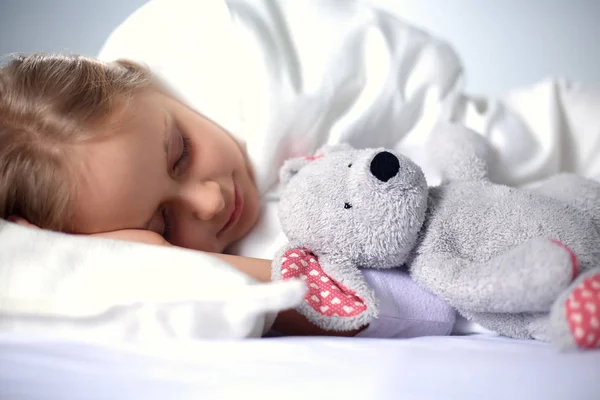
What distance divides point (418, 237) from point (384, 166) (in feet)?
0.34

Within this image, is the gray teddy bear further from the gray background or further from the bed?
the gray background

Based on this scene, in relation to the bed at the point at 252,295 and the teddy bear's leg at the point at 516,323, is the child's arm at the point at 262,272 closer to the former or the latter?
the bed at the point at 252,295

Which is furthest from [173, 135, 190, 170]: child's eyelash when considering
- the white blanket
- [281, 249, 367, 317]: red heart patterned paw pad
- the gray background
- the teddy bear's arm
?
the gray background

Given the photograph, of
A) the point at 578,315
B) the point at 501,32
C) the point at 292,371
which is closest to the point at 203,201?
the point at 292,371

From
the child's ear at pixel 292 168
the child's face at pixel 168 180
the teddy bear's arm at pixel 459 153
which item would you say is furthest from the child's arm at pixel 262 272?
the teddy bear's arm at pixel 459 153

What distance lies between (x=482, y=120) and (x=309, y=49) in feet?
1.05

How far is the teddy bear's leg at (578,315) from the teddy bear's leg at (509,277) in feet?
0.06

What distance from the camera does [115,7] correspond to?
149cm

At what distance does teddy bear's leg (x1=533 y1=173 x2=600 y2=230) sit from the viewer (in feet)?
2.22

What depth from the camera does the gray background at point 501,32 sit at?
4.88 ft

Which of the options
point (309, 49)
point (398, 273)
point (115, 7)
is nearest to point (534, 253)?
point (398, 273)

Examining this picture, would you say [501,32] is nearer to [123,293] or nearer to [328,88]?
[328,88]

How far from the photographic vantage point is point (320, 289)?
1.95 ft

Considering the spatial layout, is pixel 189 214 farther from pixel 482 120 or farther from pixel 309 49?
pixel 482 120
